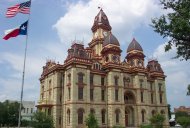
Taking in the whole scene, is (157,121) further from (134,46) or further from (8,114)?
(8,114)

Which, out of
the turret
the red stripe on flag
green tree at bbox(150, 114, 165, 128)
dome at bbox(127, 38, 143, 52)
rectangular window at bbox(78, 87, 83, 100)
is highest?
dome at bbox(127, 38, 143, 52)

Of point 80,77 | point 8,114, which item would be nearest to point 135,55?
point 80,77

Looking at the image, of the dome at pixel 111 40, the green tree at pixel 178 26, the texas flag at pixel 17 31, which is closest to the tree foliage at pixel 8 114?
the dome at pixel 111 40

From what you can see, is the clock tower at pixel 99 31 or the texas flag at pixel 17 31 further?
the clock tower at pixel 99 31

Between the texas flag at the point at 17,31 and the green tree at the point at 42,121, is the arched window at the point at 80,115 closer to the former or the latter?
the green tree at the point at 42,121

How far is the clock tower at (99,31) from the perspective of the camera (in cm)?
6309

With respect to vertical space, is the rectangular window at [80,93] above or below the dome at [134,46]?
below

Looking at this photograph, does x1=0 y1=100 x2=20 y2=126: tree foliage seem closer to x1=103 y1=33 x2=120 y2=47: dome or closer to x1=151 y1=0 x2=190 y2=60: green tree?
x1=103 y1=33 x2=120 y2=47: dome

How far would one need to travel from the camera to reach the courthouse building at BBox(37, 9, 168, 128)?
4997 centimetres

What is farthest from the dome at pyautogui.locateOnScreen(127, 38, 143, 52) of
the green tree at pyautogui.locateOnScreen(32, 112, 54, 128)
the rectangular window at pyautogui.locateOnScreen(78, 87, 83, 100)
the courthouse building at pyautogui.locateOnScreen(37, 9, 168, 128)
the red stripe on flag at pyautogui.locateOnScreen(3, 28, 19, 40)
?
the red stripe on flag at pyautogui.locateOnScreen(3, 28, 19, 40)

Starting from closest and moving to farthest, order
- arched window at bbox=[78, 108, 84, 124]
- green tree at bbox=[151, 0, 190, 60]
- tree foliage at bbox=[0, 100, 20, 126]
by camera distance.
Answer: green tree at bbox=[151, 0, 190, 60] < arched window at bbox=[78, 108, 84, 124] < tree foliage at bbox=[0, 100, 20, 126]

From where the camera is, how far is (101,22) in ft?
215

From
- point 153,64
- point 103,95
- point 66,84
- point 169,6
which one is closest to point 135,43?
point 153,64

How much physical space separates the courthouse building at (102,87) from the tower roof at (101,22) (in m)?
3.68
